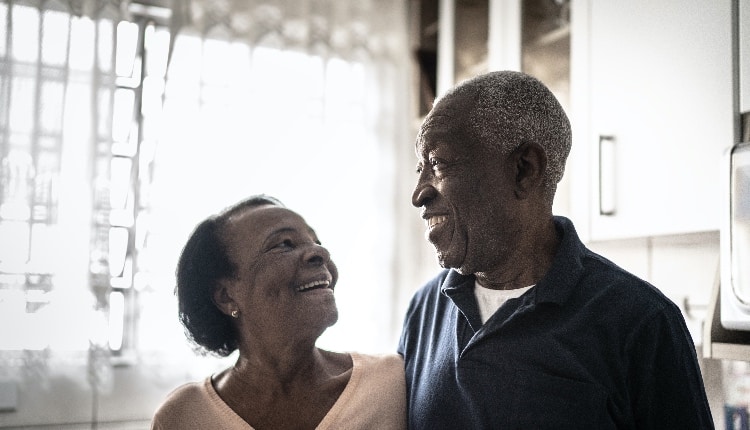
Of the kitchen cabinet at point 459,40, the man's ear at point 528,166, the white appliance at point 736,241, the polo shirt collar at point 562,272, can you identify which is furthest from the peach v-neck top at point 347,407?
the kitchen cabinet at point 459,40

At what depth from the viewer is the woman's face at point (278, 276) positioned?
4.24 feet

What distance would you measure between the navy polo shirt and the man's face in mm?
86

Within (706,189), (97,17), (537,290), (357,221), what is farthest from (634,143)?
(97,17)

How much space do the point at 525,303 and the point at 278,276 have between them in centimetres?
46

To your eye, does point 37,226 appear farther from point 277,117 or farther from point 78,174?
point 277,117

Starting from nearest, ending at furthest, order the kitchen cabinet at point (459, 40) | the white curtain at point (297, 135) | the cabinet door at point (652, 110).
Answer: the cabinet door at point (652, 110)
the kitchen cabinet at point (459, 40)
the white curtain at point (297, 135)

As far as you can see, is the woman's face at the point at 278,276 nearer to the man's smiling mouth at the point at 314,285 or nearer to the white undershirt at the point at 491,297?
the man's smiling mouth at the point at 314,285

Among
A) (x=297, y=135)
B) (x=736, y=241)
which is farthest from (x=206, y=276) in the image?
(x=297, y=135)

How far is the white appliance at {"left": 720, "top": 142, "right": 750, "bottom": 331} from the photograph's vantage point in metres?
1.36

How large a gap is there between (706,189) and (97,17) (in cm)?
191

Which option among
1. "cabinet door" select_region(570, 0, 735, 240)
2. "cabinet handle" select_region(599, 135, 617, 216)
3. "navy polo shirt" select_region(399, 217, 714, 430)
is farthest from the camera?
"cabinet handle" select_region(599, 135, 617, 216)

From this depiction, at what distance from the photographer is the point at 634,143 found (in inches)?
68.2

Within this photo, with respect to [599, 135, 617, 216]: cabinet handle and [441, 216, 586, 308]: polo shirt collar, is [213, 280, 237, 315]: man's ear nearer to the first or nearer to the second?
[441, 216, 586, 308]: polo shirt collar

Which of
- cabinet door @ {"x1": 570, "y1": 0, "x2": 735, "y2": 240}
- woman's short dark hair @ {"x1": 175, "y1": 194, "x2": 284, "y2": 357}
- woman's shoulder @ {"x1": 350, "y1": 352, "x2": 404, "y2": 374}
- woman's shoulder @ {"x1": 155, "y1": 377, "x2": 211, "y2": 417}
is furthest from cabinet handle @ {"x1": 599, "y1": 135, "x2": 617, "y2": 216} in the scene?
woman's shoulder @ {"x1": 155, "y1": 377, "x2": 211, "y2": 417}
